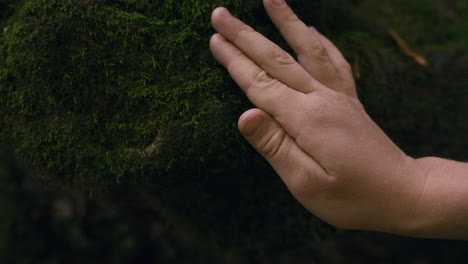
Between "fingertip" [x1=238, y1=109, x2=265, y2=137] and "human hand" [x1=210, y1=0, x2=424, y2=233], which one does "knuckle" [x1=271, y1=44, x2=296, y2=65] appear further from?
"fingertip" [x1=238, y1=109, x2=265, y2=137]

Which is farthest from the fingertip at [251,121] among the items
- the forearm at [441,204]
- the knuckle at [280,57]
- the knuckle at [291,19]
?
→ the forearm at [441,204]

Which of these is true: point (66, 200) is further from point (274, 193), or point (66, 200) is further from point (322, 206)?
point (322, 206)

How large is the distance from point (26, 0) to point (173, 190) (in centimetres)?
112

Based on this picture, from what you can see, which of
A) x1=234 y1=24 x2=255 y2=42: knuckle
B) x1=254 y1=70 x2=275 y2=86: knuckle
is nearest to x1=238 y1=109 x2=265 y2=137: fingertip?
x1=254 y1=70 x2=275 y2=86: knuckle

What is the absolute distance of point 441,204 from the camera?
1.81m

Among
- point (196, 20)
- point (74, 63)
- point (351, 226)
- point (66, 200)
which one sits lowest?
point (66, 200)

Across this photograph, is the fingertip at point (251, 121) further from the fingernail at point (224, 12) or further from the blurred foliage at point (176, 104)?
the fingernail at point (224, 12)

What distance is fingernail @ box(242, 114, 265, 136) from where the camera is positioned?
69.5 inches

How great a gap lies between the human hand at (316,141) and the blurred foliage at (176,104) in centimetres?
11

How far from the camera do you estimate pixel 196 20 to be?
199 cm

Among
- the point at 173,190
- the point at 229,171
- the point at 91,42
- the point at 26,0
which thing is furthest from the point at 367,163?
the point at 26,0

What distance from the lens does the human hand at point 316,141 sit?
1753 mm

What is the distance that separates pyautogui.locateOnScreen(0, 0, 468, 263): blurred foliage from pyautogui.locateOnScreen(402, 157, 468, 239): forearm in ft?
1.85

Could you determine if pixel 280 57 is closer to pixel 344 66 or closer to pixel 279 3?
pixel 279 3
